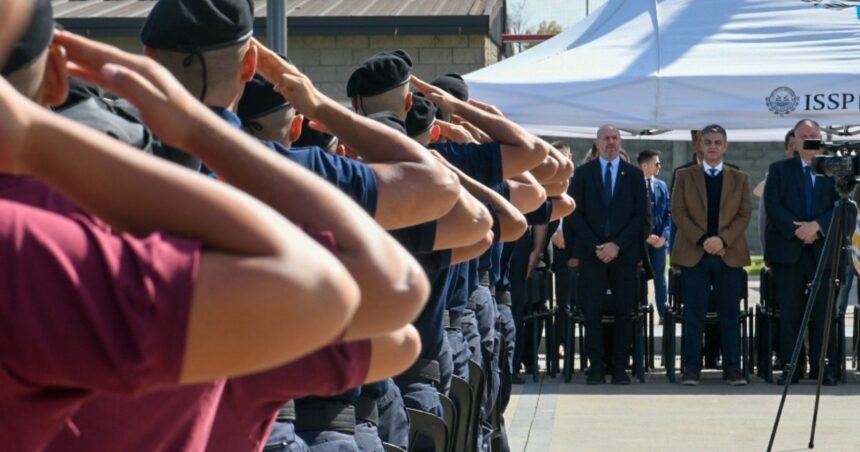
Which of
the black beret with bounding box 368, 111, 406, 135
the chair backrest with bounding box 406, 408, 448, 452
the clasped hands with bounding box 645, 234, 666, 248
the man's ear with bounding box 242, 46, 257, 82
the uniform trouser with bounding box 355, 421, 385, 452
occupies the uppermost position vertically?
the man's ear with bounding box 242, 46, 257, 82

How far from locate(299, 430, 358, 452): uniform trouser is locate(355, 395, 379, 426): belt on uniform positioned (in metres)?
0.47

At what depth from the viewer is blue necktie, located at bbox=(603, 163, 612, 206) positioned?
11.9 m

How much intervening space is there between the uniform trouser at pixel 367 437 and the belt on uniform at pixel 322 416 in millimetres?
305

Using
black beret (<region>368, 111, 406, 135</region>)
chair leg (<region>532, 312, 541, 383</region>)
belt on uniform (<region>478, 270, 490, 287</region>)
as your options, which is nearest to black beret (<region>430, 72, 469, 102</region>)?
belt on uniform (<region>478, 270, 490, 287</region>)

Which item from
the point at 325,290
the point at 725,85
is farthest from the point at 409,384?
the point at 725,85

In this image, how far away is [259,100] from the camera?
3818 mm

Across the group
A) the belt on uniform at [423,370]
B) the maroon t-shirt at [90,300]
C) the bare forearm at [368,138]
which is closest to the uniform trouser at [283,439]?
the bare forearm at [368,138]

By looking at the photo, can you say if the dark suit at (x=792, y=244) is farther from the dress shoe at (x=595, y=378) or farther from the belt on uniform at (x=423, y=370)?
the belt on uniform at (x=423, y=370)

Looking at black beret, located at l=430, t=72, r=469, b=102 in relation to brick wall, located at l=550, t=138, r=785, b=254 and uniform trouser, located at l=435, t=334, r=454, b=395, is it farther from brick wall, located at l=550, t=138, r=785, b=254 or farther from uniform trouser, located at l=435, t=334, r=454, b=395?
brick wall, located at l=550, t=138, r=785, b=254

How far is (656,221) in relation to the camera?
14203 millimetres

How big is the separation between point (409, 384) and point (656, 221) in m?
9.30

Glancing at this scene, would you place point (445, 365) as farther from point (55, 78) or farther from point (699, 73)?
point (699, 73)

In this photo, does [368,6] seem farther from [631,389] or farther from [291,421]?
[291,421]

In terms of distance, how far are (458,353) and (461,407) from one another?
1.10ft
